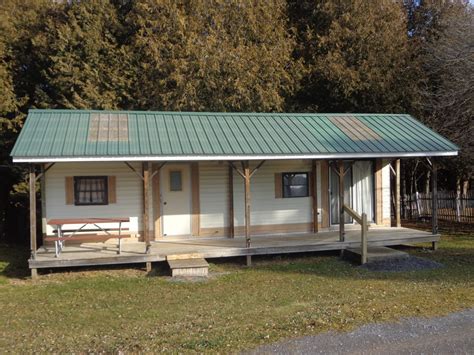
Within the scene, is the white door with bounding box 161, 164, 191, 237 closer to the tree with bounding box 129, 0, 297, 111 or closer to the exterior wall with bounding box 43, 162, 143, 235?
the exterior wall with bounding box 43, 162, 143, 235

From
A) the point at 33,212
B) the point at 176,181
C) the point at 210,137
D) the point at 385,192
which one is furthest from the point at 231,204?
the point at 33,212

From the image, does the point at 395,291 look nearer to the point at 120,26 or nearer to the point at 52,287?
the point at 52,287

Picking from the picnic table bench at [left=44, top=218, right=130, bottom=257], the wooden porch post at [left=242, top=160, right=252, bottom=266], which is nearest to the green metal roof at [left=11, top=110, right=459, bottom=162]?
the wooden porch post at [left=242, top=160, right=252, bottom=266]

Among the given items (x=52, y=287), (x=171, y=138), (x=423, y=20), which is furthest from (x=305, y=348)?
(x=423, y=20)

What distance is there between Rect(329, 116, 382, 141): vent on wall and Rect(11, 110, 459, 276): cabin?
0.07m

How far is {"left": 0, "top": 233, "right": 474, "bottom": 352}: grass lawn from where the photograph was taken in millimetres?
5998

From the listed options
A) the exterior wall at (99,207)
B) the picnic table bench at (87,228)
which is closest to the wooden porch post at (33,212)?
the picnic table bench at (87,228)

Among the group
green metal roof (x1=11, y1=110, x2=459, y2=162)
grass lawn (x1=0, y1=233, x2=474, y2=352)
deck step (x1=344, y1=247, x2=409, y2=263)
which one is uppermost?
green metal roof (x1=11, y1=110, x2=459, y2=162)

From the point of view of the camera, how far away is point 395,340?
18.7 feet

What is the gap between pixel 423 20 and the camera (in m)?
23.3

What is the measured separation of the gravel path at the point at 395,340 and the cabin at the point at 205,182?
5.47 m

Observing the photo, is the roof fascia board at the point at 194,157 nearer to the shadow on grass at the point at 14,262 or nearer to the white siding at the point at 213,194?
the white siding at the point at 213,194

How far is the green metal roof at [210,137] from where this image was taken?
11039 millimetres

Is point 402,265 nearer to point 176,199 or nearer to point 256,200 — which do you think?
point 256,200
